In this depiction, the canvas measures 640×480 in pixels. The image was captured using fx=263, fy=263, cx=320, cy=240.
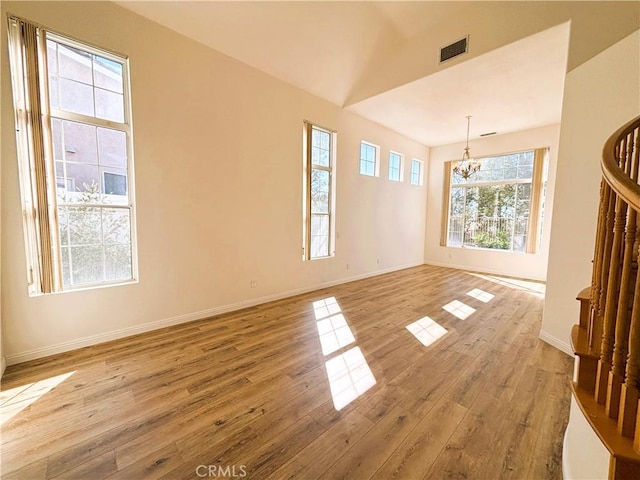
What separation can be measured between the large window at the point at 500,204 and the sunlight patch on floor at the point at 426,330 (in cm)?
422

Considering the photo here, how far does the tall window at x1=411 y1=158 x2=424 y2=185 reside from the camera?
7.04 m

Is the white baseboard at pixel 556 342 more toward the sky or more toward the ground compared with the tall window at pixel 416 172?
more toward the ground

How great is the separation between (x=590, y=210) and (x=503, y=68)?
2.15 meters

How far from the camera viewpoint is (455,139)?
263 inches

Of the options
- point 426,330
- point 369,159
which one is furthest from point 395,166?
point 426,330

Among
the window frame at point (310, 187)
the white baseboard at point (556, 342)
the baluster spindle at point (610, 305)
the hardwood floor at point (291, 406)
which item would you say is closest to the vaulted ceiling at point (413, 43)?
the window frame at point (310, 187)

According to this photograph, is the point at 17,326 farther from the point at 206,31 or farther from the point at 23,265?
the point at 206,31

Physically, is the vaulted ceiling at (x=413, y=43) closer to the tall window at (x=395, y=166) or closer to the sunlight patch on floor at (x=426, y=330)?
the tall window at (x=395, y=166)

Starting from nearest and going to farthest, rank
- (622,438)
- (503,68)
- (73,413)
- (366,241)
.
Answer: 1. (622,438)
2. (73,413)
3. (503,68)
4. (366,241)

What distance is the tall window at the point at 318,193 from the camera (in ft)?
14.5

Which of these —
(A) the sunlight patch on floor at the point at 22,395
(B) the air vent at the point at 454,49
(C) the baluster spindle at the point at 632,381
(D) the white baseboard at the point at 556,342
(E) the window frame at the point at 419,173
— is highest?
(B) the air vent at the point at 454,49

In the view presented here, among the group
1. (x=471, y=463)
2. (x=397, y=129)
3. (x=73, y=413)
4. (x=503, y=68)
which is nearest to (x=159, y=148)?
(x=73, y=413)

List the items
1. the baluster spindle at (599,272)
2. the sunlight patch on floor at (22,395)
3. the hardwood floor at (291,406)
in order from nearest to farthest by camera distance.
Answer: the baluster spindle at (599,272) → the hardwood floor at (291,406) → the sunlight patch on floor at (22,395)

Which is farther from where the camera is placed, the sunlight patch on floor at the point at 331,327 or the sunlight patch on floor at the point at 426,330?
the sunlight patch on floor at the point at 426,330
